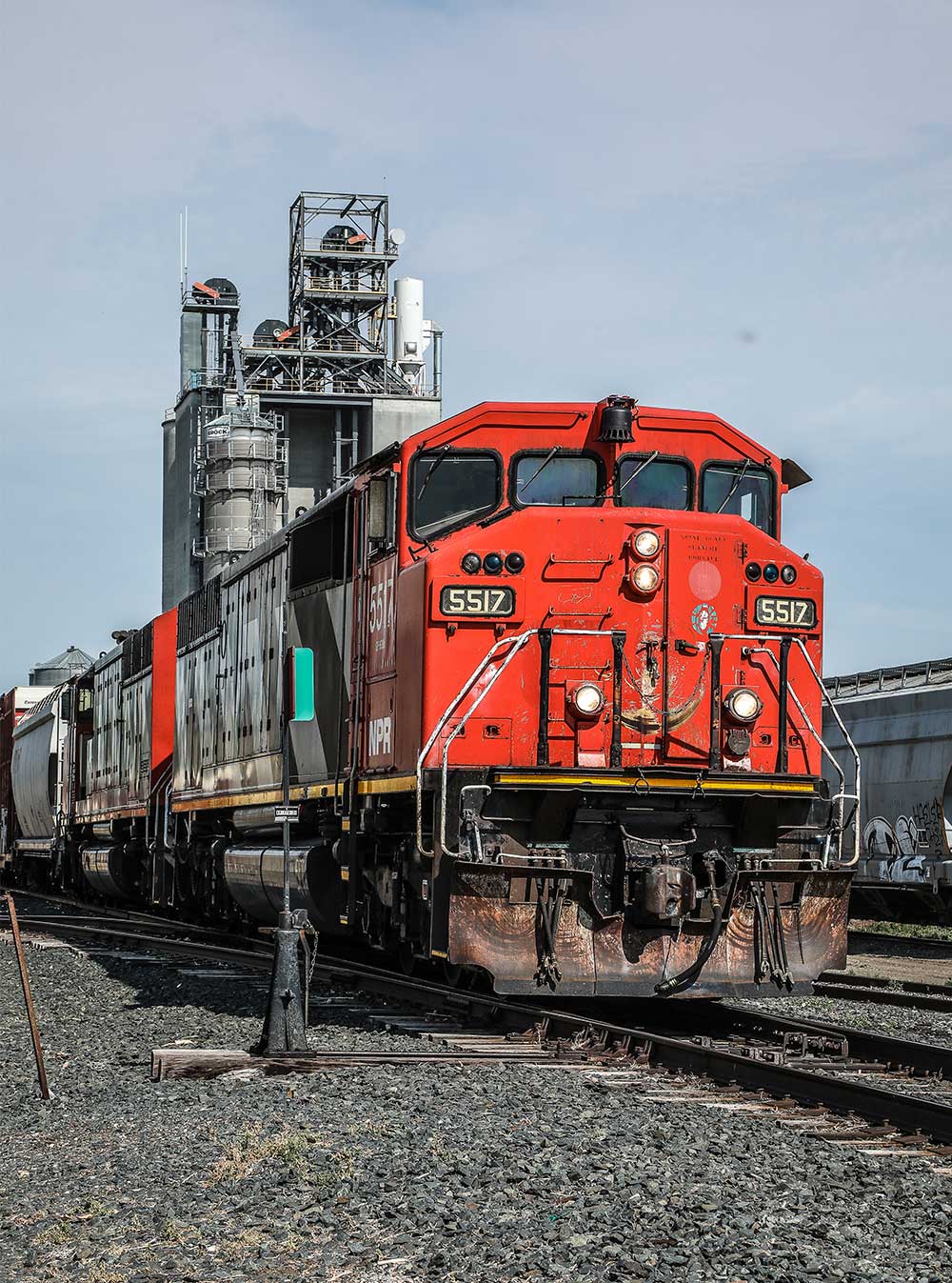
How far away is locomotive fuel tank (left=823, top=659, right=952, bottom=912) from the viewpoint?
20.4m

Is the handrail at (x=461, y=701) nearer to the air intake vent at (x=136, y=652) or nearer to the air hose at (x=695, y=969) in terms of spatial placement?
the air hose at (x=695, y=969)

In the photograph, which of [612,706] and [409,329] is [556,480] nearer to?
[612,706]

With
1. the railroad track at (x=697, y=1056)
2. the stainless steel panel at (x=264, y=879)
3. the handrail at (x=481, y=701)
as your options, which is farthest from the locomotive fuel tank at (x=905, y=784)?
the handrail at (x=481, y=701)

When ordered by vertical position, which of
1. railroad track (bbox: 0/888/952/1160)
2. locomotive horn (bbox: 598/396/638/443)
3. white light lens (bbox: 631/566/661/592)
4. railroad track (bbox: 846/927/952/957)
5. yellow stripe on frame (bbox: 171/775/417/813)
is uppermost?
locomotive horn (bbox: 598/396/638/443)

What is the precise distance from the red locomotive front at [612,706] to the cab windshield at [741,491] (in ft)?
0.05

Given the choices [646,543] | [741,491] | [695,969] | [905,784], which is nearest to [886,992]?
[695,969]

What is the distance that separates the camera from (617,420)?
10.2 metres

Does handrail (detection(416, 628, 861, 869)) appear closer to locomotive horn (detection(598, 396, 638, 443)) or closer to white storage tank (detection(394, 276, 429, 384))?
locomotive horn (detection(598, 396, 638, 443))

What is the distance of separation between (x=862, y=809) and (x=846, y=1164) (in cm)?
1682

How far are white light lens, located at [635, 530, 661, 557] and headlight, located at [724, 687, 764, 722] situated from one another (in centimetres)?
102

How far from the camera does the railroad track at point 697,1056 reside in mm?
7129

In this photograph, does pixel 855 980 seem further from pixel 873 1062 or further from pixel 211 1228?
pixel 211 1228

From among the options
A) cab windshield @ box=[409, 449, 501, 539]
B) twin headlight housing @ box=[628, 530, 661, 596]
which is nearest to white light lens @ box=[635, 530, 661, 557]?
twin headlight housing @ box=[628, 530, 661, 596]

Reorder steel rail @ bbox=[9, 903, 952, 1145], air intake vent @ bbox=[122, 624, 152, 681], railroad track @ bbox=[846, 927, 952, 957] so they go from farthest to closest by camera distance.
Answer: air intake vent @ bbox=[122, 624, 152, 681], railroad track @ bbox=[846, 927, 952, 957], steel rail @ bbox=[9, 903, 952, 1145]
